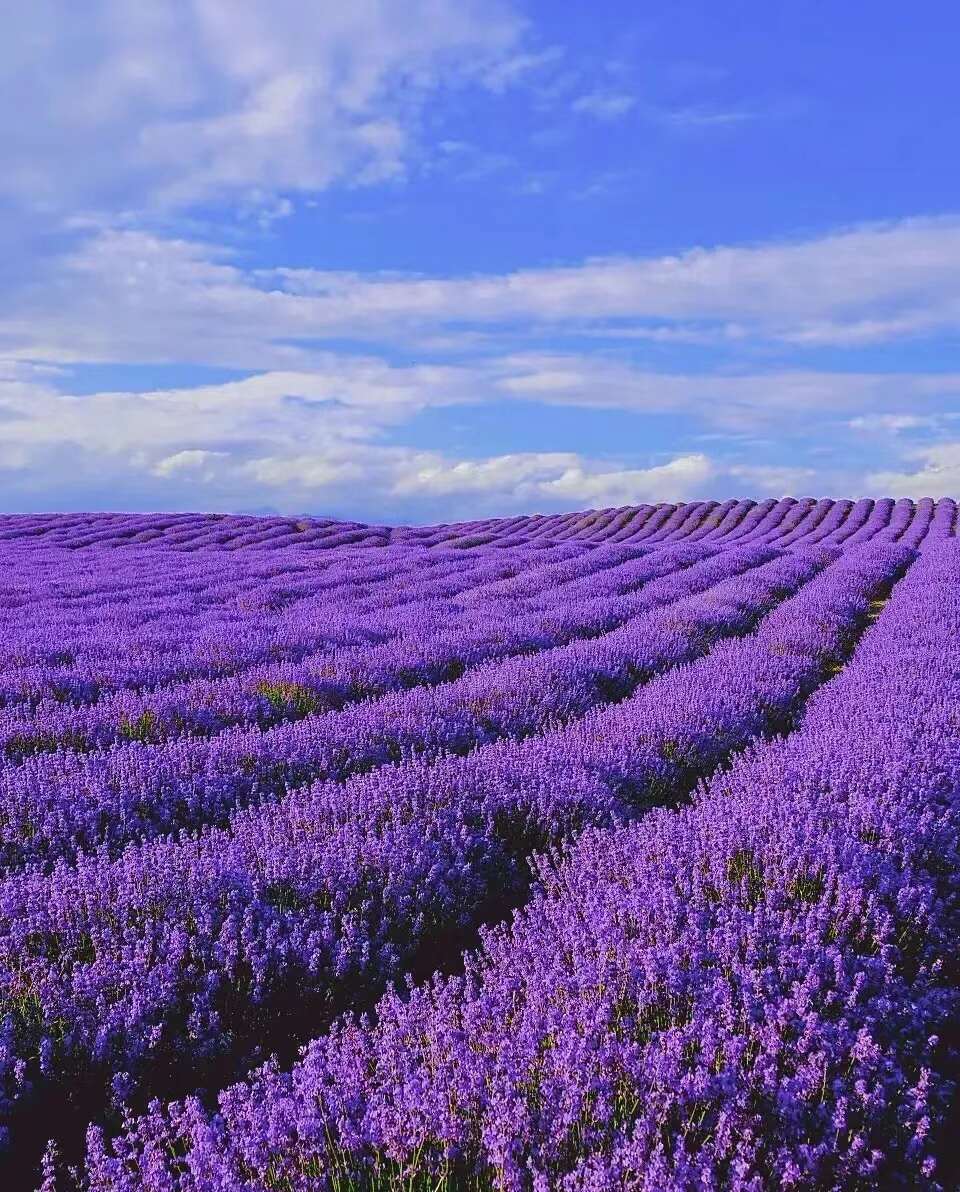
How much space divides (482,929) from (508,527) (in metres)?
41.3

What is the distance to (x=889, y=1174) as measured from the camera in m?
2.43

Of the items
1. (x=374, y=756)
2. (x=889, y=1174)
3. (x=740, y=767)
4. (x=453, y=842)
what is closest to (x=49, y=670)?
(x=374, y=756)

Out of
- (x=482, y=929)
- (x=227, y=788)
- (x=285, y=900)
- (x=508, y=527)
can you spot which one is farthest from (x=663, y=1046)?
(x=508, y=527)

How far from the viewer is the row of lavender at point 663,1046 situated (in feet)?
7.23

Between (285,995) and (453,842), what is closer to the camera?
(285,995)

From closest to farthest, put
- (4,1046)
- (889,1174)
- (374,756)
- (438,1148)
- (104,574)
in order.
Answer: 1. (438,1148)
2. (889,1174)
3. (4,1046)
4. (374,756)
5. (104,574)

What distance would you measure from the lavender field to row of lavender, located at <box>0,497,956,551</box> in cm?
1908

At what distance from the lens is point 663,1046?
8.32 feet

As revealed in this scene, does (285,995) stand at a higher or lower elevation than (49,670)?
lower

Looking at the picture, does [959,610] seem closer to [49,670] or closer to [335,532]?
[49,670]

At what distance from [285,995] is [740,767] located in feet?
8.83

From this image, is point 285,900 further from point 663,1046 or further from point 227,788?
point 663,1046

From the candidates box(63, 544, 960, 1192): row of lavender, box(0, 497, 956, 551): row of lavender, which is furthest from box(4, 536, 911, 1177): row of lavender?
box(0, 497, 956, 551): row of lavender

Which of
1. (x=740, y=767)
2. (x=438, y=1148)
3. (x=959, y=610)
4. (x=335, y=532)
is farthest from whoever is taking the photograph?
(x=335, y=532)
